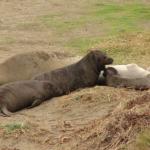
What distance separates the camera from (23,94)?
10.4 metres

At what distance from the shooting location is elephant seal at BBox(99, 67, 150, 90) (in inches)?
423

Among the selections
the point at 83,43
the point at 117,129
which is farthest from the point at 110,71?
the point at 83,43

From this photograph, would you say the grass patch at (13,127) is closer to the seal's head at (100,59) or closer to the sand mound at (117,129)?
the sand mound at (117,129)

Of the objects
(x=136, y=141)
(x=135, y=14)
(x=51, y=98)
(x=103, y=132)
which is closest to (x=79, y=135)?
(x=103, y=132)

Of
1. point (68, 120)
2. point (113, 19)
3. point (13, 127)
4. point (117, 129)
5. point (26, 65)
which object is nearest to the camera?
point (117, 129)

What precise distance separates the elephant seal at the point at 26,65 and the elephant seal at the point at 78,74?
1.98 feet

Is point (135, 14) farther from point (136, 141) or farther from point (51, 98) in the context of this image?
point (136, 141)

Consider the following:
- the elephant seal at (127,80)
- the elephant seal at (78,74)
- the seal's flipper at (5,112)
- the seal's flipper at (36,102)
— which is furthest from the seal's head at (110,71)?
the seal's flipper at (5,112)

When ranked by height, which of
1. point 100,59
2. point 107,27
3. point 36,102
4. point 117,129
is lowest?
point 107,27

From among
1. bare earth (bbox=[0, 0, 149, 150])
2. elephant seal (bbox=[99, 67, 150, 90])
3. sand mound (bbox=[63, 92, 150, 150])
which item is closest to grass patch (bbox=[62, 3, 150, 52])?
bare earth (bbox=[0, 0, 149, 150])

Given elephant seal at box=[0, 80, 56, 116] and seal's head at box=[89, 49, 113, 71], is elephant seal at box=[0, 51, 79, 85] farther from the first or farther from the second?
elephant seal at box=[0, 80, 56, 116]

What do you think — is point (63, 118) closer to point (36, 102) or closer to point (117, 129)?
point (36, 102)

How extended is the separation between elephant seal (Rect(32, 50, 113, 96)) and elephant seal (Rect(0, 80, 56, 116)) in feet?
1.12

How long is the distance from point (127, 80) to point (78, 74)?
0.89m
